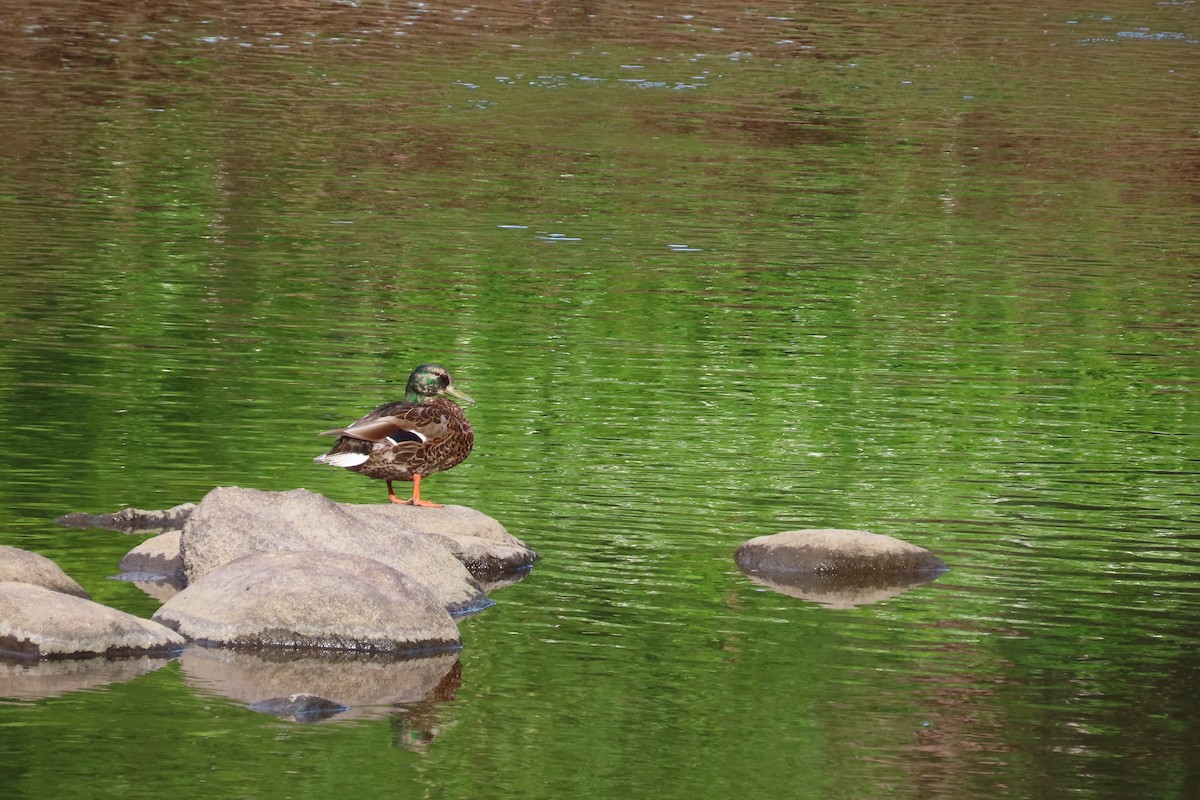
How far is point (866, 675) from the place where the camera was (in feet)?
28.7

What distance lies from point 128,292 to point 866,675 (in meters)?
10.9

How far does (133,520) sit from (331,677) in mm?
2761

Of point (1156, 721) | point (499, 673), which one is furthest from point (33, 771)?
point (1156, 721)

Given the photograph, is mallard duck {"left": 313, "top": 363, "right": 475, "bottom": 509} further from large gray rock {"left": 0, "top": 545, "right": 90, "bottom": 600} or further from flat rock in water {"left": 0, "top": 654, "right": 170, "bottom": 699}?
flat rock in water {"left": 0, "top": 654, "right": 170, "bottom": 699}

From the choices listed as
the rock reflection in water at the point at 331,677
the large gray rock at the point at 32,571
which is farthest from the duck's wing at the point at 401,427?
the rock reflection in water at the point at 331,677

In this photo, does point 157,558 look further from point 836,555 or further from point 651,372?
point 651,372

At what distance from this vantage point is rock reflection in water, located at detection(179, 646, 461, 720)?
27.0 ft

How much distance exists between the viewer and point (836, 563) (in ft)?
33.9

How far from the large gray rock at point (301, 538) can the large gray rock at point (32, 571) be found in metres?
0.58

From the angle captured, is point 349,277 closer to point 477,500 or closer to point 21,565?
point 477,500

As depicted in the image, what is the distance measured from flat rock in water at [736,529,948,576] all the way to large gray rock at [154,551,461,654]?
1.94 metres

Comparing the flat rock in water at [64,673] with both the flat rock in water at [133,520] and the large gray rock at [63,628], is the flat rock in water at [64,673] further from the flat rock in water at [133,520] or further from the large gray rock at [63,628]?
the flat rock in water at [133,520]

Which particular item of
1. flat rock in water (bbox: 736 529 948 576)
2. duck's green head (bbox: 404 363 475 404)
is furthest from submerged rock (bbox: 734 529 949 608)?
duck's green head (bbox: 404 363 475 404)

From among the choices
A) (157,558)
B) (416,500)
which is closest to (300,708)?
(157,558)
